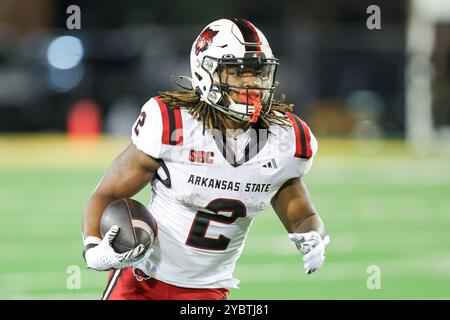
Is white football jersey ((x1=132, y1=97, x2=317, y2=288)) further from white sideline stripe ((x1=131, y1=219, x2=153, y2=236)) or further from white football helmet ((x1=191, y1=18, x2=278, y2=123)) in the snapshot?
white sideline stripe ((x1=131, y1=219, x2=153, y2=236))

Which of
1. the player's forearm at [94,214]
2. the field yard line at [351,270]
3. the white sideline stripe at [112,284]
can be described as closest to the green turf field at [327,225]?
the field yard line at [351,270]

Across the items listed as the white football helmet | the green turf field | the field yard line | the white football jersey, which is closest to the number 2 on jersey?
the white football jersey

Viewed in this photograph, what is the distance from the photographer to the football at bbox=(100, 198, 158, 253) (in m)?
3.69

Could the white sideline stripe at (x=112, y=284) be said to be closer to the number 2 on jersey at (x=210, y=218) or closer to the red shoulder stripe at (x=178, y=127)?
the number 2 on jersey at (x=210, y=218)

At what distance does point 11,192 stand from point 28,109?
5847mm

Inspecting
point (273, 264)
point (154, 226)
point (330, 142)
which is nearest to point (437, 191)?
point (273, 264)

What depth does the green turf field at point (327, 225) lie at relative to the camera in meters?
6.38

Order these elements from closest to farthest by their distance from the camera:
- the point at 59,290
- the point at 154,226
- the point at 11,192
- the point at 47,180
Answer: the point at 154,226 < the point at 59,290 < the point at 11,192 < the point at 47,180

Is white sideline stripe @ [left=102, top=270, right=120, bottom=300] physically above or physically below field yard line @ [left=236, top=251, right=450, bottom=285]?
above

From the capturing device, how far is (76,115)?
16.3 meters

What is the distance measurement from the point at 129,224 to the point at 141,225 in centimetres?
5

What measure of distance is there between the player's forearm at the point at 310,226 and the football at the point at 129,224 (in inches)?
24.4

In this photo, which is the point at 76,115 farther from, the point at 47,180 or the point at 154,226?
the point at 154,226

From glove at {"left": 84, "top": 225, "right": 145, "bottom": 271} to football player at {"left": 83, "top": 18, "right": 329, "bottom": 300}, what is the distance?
12 centimetres
